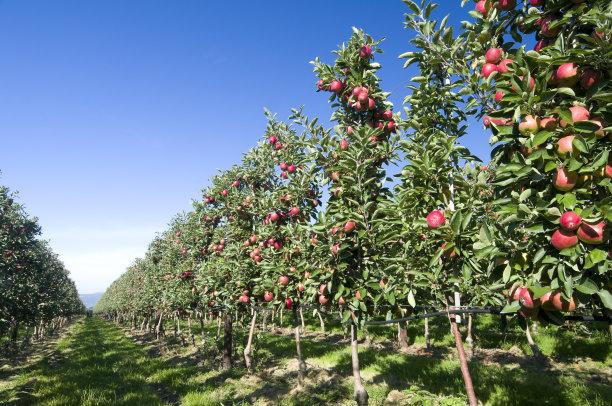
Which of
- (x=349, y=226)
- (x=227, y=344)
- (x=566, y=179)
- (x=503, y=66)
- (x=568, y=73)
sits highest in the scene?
(x=503, y=66)

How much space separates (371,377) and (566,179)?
35.7ft

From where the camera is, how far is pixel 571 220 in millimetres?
2193

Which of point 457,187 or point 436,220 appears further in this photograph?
point 457,187

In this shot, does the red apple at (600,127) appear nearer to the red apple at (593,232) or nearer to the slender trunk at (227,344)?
the red apple at (593,232)

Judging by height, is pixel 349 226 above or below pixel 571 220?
above

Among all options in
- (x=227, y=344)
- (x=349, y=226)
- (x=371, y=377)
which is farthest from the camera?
(x=227, y=344)

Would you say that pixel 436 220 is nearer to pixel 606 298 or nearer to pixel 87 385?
pixel 606 298

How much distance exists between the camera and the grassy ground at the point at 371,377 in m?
9.02

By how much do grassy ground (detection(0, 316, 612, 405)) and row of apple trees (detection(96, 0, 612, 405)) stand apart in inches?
79.1

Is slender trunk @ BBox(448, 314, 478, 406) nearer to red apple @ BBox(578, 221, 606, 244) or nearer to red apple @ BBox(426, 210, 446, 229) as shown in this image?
red apple @ BBox(426, 210, 446, 229)

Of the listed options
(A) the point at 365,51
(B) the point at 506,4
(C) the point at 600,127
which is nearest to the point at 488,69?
(B) the point at 506,4

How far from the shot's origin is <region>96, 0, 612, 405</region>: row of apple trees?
7.57 feet

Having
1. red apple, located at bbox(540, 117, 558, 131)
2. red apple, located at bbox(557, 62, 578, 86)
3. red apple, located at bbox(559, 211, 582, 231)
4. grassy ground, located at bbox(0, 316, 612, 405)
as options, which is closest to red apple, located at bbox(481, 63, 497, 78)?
red apple, located at bbox(557, 62, 578, 86)

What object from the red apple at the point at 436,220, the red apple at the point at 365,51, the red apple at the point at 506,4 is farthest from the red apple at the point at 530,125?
the red apple at the point at 365,51
